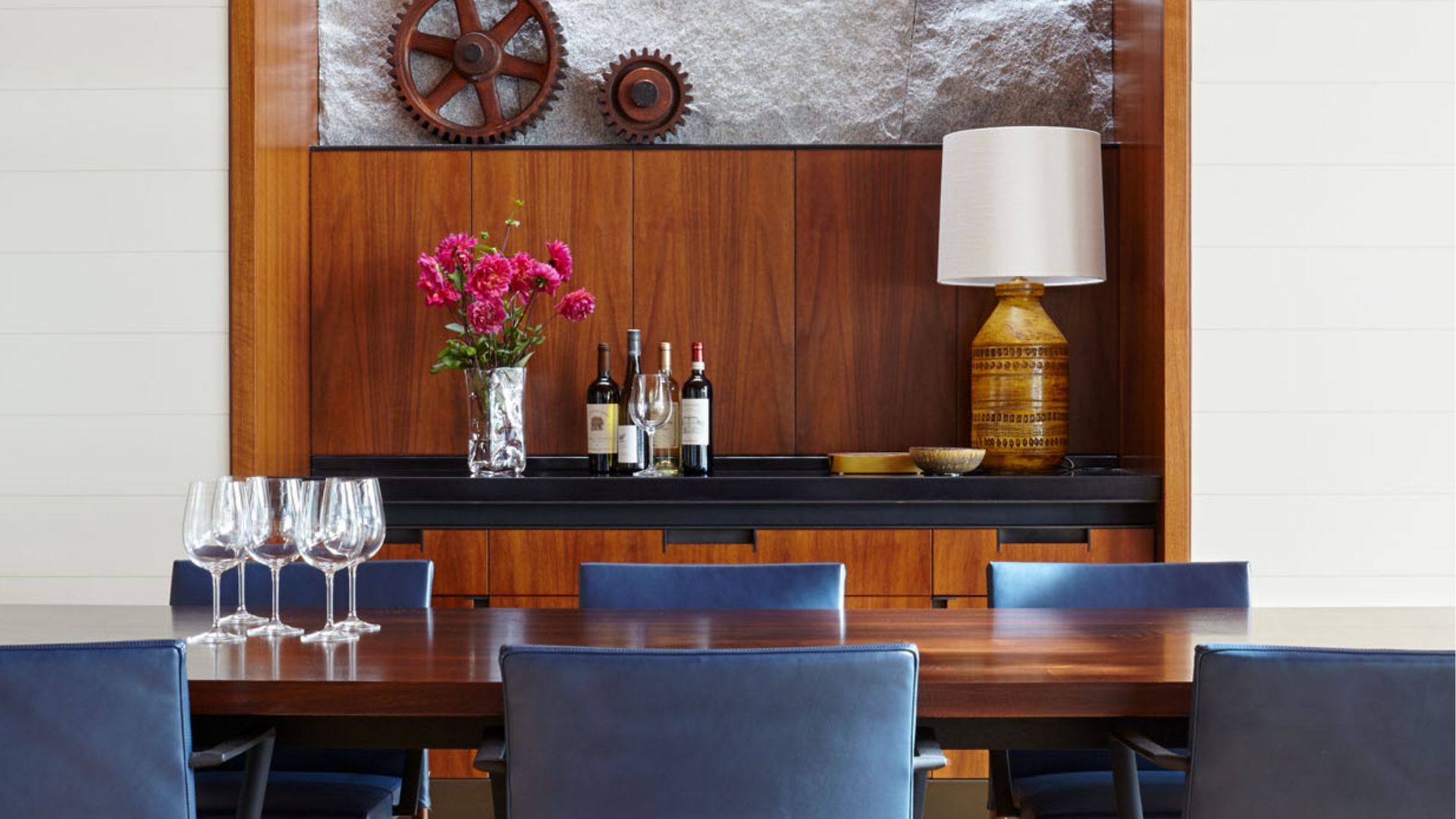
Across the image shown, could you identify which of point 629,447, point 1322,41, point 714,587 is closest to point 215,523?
point 714,587

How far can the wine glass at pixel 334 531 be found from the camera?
66.2 inches

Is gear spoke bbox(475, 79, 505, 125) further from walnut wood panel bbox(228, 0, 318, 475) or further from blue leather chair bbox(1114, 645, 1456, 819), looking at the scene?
blue leather chair bbox(1114, 645, 1456, 819)

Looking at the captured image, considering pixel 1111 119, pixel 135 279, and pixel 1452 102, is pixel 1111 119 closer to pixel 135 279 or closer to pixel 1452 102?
pixel 1452 102

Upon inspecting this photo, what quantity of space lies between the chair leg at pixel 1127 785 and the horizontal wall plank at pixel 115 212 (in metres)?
2.46

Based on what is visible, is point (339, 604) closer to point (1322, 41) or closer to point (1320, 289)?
point (1320, 289)

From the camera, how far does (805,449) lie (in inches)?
143

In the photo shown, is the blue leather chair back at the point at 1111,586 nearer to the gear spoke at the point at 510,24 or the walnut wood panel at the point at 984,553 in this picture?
the walnut wood panel at the point at 984,553

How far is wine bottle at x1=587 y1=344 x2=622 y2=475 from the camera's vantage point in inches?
132

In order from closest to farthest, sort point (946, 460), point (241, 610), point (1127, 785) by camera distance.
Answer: point (1127, 785) → point (241, 610) → point (946, 460)

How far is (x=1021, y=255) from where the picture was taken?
10.5 feet

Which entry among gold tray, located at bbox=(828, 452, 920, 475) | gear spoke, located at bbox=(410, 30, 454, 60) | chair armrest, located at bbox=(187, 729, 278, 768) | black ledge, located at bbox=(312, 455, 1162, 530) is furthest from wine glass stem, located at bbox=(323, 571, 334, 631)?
gear spoke, located at bbox=(410, 30, 454, 60)

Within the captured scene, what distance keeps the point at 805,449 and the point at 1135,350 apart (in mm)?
897

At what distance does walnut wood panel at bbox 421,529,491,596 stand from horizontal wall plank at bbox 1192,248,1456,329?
173cm

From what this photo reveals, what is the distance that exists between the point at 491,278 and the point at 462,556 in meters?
0.68
